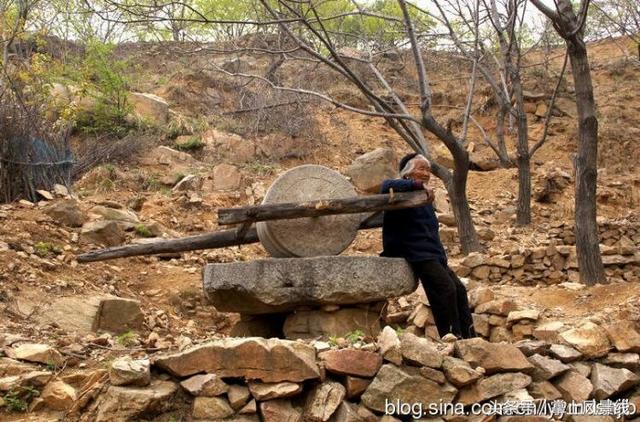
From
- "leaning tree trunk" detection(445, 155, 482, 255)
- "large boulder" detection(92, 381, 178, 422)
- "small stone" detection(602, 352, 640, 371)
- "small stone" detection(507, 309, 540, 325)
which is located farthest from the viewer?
"leaning tree trunk" detection(445, 155, 482, 255)

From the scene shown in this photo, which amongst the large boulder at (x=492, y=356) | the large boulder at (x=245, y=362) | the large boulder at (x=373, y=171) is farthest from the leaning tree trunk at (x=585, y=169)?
the large boulder at (x=373, y=171)

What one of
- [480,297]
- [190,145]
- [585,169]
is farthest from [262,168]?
[480,297]

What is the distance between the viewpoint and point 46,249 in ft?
23.3

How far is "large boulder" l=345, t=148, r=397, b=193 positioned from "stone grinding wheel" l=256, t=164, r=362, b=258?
6.26 meters

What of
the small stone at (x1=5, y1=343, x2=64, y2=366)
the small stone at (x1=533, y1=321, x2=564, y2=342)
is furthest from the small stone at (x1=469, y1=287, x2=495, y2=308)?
the small stone at (x1=5, y1=343, x2=64, y2=366)

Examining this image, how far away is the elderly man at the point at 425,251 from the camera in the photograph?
202 inches

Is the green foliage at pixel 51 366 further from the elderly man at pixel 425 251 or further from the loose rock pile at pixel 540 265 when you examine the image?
the loose rock pile at pixel 540 265

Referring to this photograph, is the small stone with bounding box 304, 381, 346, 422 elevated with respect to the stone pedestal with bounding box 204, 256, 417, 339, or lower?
lower

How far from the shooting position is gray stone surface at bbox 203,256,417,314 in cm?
512

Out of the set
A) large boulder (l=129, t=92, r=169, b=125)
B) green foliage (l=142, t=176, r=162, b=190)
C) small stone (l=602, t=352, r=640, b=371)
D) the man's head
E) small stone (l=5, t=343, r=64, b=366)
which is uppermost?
large boulder (l=129, t=92, r=169, b=125)

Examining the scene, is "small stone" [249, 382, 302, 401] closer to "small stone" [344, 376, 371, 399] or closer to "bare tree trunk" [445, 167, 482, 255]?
"small stone" [344, 376, 371, 399]

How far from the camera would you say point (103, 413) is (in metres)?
3.89

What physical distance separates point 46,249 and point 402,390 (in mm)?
4416

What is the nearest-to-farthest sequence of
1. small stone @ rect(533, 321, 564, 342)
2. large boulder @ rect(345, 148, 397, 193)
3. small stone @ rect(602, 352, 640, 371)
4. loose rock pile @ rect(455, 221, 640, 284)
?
small stone @ rect(602, 352, 640, 371)
small stone @ rect(533, 321, 564, 342)
loose rock pile @ rect(455, 221, 640, 284)
large boulder @ rect(345, 148, 397, 193)
